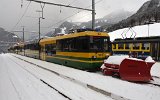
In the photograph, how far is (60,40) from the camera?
79.5 ft

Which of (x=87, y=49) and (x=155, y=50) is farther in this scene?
(x=155, y=50)

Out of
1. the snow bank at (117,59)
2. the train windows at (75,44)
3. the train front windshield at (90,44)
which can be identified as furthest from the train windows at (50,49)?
the snow bank at (117,59)

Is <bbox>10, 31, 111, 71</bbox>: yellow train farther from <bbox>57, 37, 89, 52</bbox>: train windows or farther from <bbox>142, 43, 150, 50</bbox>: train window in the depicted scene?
<bbox>142, 43, 150, 50</bbox>: train window

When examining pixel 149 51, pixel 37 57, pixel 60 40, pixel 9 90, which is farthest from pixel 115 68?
pixel 37 57

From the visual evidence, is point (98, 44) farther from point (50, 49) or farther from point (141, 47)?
point (141, 47)

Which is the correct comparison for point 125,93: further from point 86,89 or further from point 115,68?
point 115,68

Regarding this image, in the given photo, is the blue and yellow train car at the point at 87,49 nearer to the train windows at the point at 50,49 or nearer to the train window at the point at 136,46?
the train windows at the point at 50,49

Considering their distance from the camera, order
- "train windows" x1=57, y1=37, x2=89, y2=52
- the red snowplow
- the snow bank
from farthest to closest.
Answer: "train windows" x1=57, y1=37, x2=89, y2=52 < the snow bank < the red snowplow

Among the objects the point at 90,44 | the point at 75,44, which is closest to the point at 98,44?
the point at 90,44

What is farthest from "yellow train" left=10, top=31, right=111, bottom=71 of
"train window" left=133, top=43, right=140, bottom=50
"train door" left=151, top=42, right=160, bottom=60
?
"train window" left=133, top=43, right=140, bottom=50

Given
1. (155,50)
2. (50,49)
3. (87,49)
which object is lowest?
(155,50)

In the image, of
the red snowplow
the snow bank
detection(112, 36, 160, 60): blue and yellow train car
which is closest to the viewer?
the red snowplow

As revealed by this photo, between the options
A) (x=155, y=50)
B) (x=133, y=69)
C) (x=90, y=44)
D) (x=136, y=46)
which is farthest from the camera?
(x=136, y=46)

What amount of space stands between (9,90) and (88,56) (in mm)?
7578
